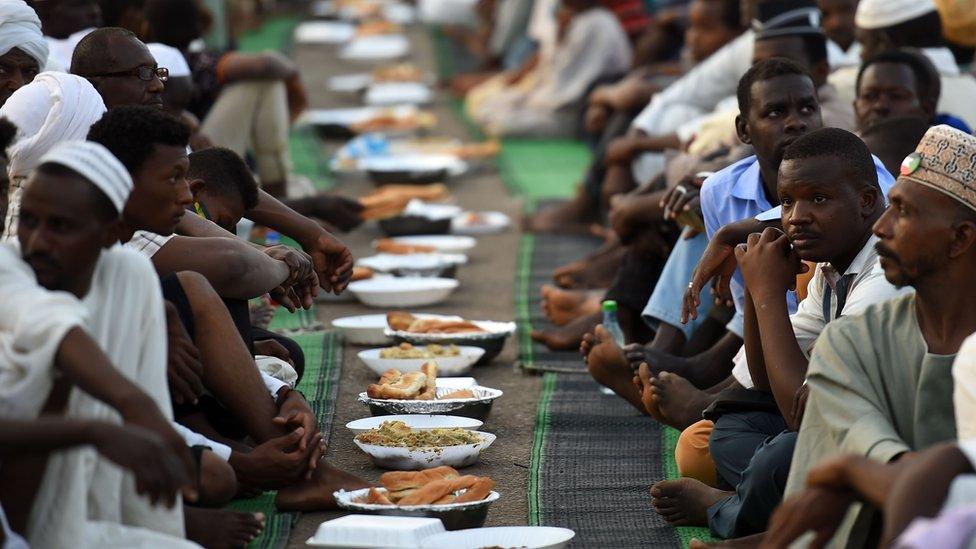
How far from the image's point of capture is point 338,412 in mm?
5090

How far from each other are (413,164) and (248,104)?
1.76 m

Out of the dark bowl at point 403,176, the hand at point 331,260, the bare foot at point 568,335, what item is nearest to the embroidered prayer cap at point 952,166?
the hand at point 331,260

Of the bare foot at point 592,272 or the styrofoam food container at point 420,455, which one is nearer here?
the styrofoam food container at point 420,455

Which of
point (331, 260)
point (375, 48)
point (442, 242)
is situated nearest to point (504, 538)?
point (331, 260)

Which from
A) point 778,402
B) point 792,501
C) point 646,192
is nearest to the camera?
point 792,501

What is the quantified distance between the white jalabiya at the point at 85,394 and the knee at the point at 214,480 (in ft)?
1.09

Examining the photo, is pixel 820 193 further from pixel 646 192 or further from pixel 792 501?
pixel 646 192

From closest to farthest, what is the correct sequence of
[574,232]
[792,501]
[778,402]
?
[792,501] < [778,402] < [574,232]

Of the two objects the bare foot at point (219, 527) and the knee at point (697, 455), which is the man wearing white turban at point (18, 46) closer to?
the bare foot at point (219, 527)

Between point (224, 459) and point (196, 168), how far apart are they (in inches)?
47.6

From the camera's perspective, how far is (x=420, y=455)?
436cm

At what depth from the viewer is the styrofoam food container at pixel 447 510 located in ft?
12.6

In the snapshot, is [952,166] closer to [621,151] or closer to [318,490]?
[318,490]

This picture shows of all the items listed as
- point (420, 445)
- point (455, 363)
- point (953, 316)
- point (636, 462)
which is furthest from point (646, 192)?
point (953, 316)
